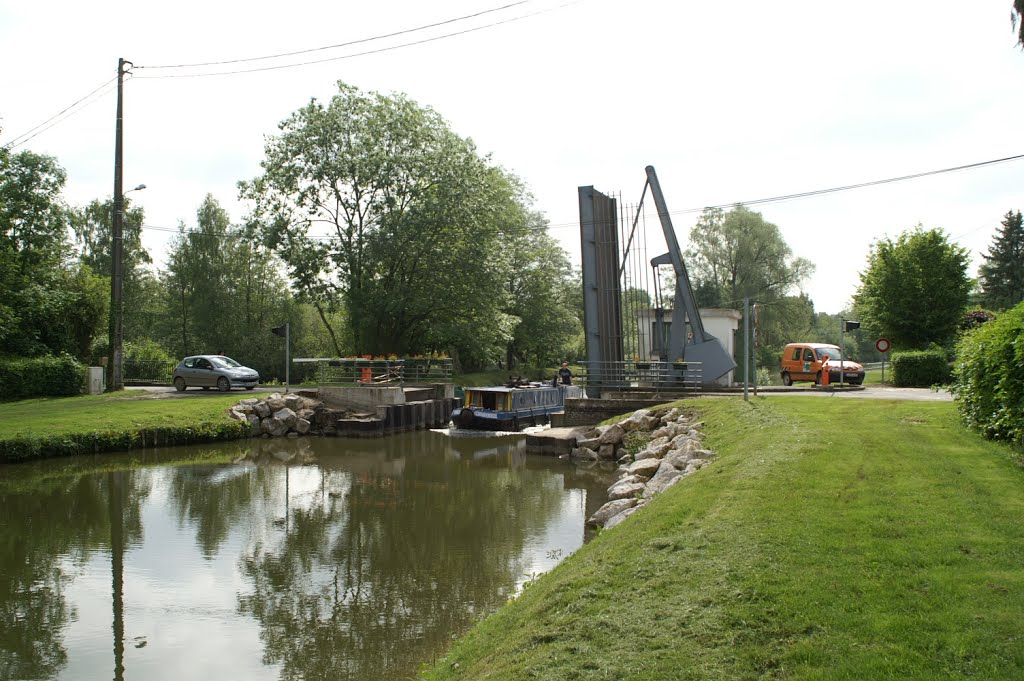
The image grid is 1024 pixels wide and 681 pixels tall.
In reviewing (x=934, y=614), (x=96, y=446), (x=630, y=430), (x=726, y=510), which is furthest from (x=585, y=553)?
(x=96, y=446)

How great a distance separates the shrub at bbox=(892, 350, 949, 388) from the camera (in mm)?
24734

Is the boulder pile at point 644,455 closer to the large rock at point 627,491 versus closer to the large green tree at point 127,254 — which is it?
the large rock at point 627,491

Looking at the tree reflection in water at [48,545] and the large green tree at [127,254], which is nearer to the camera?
the tree reflection in water at [48,545]

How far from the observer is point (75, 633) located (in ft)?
25.0

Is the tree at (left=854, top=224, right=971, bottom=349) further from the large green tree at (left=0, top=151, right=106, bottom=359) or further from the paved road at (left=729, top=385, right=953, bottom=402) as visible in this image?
the large green tree at (left=0, top=151, right=106, bottom=359)

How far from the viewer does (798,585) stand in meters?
4.84

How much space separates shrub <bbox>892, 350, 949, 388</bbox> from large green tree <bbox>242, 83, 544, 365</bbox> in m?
17.4

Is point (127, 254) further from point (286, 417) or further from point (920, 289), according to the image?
point (920, 289)

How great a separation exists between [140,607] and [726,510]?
21.6 feet

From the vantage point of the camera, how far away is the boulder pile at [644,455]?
10750mm

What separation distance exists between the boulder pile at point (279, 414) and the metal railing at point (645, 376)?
10596mm

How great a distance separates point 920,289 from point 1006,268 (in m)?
21.2

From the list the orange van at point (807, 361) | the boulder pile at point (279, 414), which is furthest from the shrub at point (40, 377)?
the orange van at point (807, 361)

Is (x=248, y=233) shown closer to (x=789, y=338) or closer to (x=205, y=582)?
(x=205, y=582)
